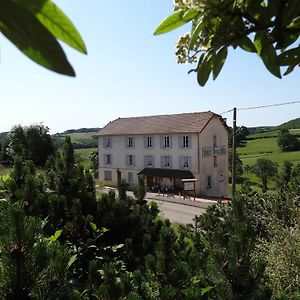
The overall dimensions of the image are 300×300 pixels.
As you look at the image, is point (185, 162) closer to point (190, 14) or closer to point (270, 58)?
point (270, 58)

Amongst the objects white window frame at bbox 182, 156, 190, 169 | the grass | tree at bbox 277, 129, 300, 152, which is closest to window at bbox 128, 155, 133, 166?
white window frame at bbox 182, 156, 190, 169

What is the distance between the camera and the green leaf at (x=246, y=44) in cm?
82

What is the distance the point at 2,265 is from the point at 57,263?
38 cm

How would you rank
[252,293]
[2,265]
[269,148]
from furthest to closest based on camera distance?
[269,148], [252,293], [2,265]

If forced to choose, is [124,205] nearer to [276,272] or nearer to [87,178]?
[87,178]

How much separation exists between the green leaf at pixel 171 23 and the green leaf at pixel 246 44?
0.18 m

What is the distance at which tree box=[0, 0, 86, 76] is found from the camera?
1.14ft

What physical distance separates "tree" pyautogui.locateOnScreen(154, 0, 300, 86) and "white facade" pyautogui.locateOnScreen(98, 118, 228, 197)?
34.8 metres

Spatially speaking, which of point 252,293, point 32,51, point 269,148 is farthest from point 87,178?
point 269,148

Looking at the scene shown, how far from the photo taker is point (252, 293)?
398 centimetres

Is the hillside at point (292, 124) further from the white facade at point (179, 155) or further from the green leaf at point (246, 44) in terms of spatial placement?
the green leaf at point (246, 44)

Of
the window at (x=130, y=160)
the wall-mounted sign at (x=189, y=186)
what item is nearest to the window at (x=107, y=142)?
the window at (x=130, y=160)

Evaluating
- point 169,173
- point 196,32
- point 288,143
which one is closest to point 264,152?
point 288,143

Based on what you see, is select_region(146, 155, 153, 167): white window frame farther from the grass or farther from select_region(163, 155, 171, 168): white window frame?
the grass
